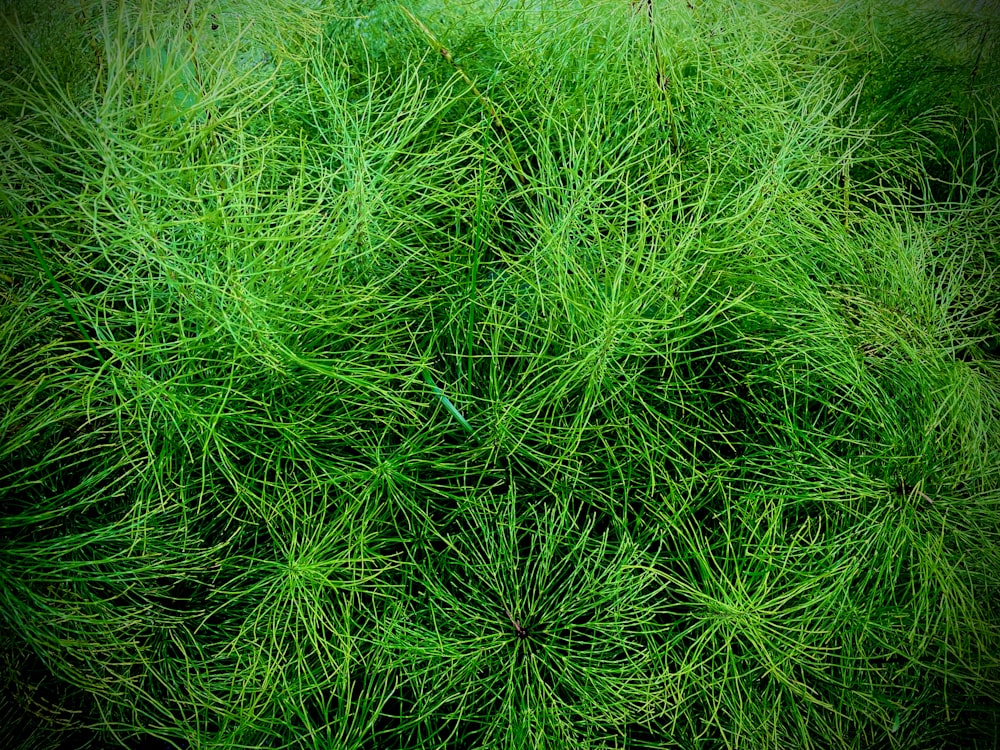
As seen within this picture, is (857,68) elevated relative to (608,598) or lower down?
elevated

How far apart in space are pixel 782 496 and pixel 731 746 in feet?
0.71

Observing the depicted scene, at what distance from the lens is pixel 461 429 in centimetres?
70

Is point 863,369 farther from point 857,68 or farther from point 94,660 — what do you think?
point 94,660

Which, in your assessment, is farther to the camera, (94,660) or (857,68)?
(857,68)

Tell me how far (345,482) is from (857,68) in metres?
0.79

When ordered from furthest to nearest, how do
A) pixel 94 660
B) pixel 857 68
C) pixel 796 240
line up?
pixel 857 68 < pixel 796 240 < pixel 94 660

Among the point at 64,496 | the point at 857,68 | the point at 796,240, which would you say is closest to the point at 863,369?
the point at 796,240

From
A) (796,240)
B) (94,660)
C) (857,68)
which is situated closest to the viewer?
(94,660)

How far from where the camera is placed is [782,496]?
0.66 metres

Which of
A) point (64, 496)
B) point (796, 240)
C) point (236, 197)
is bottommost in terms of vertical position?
point (796, 240)

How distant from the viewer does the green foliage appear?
2.07 feet

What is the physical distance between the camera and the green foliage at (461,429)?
0.63 m

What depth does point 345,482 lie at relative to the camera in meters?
0.68

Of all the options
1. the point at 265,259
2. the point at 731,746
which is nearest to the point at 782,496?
the point at 731,746
